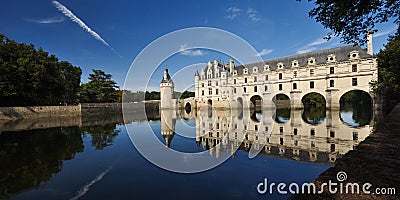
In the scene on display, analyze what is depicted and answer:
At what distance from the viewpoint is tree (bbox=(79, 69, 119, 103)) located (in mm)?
36188

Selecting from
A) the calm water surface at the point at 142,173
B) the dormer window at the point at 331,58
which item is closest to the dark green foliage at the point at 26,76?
the calm water surface at the point at 142,173

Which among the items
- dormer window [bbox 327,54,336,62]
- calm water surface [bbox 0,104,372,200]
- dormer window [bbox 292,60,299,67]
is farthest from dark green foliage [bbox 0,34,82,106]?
dormer window [bbox 327,54,336,62]

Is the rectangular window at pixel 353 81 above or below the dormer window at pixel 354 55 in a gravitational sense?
below

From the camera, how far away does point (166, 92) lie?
42281mm

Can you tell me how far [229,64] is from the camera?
41656 millimetres

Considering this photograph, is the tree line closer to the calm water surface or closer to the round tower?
the calm water surface

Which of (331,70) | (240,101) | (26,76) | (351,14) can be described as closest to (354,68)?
(331,70)

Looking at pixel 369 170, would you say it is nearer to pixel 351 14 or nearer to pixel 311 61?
pixel 351 14

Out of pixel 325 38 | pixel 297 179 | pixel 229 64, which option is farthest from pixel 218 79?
pixel 297 179

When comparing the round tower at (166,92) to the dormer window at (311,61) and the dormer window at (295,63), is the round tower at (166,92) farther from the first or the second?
the dormer window at (311,61)

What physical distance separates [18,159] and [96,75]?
34314 mm

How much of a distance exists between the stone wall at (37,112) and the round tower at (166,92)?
16794 millimetres

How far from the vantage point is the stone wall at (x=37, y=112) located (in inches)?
899

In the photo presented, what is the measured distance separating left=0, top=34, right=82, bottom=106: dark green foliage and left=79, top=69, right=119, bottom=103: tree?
7.05m
